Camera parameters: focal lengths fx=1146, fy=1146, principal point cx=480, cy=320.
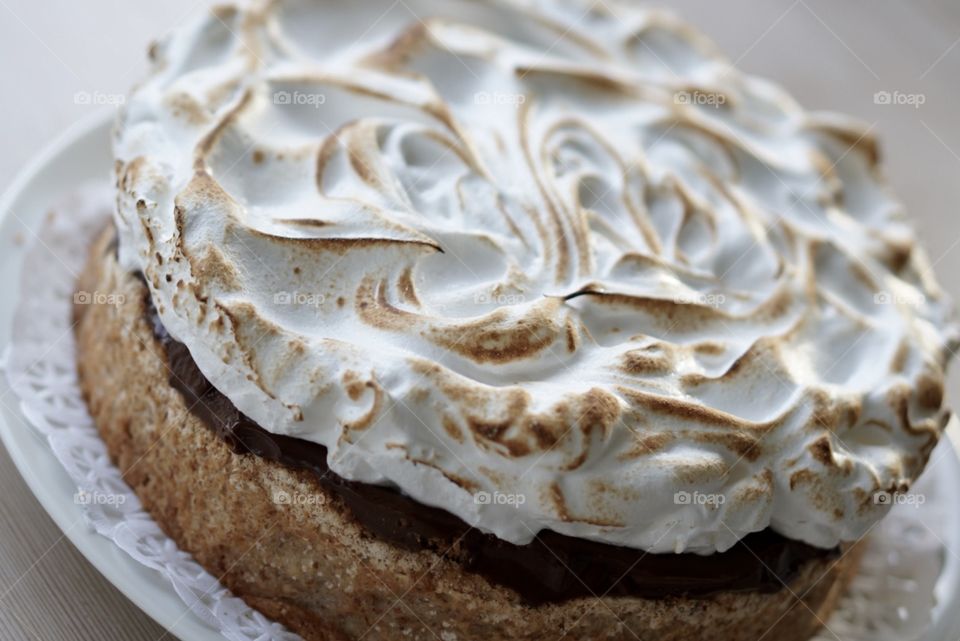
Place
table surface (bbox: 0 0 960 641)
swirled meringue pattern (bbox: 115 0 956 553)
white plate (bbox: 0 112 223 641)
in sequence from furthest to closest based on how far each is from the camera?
table surface (bbox: 0 0 960 641) < white plate (bbox: 0 112 223 641) < swirled meringue pattern (bbox: 115 0 956 553)

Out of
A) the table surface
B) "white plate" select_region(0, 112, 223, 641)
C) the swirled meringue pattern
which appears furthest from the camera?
the table surface

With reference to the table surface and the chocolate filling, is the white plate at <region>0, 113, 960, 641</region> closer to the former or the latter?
the table surface

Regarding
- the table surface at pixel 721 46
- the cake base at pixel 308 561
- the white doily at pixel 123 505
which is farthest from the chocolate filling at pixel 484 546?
the table surface at pixel 721 46

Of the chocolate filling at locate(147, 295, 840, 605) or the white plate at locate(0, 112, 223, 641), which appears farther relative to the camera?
the white plate at locate(0, 112, 223, 641)

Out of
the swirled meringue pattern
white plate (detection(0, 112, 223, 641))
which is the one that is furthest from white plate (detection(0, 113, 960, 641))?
the swirled meringue pattern

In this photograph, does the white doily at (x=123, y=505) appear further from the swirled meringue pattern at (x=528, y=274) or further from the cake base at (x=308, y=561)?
the swirled meringue pattern at (x=528, y=274)

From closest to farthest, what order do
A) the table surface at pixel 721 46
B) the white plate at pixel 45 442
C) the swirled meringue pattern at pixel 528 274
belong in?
the swirled meringue pattern at pixel 528 274 → the white plate at pixel 45 442 → the table surface at pixel 721 46

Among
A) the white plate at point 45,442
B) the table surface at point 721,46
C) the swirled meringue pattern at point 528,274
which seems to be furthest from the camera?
the table surface at point 721,46

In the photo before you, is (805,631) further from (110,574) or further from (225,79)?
(225,79)
